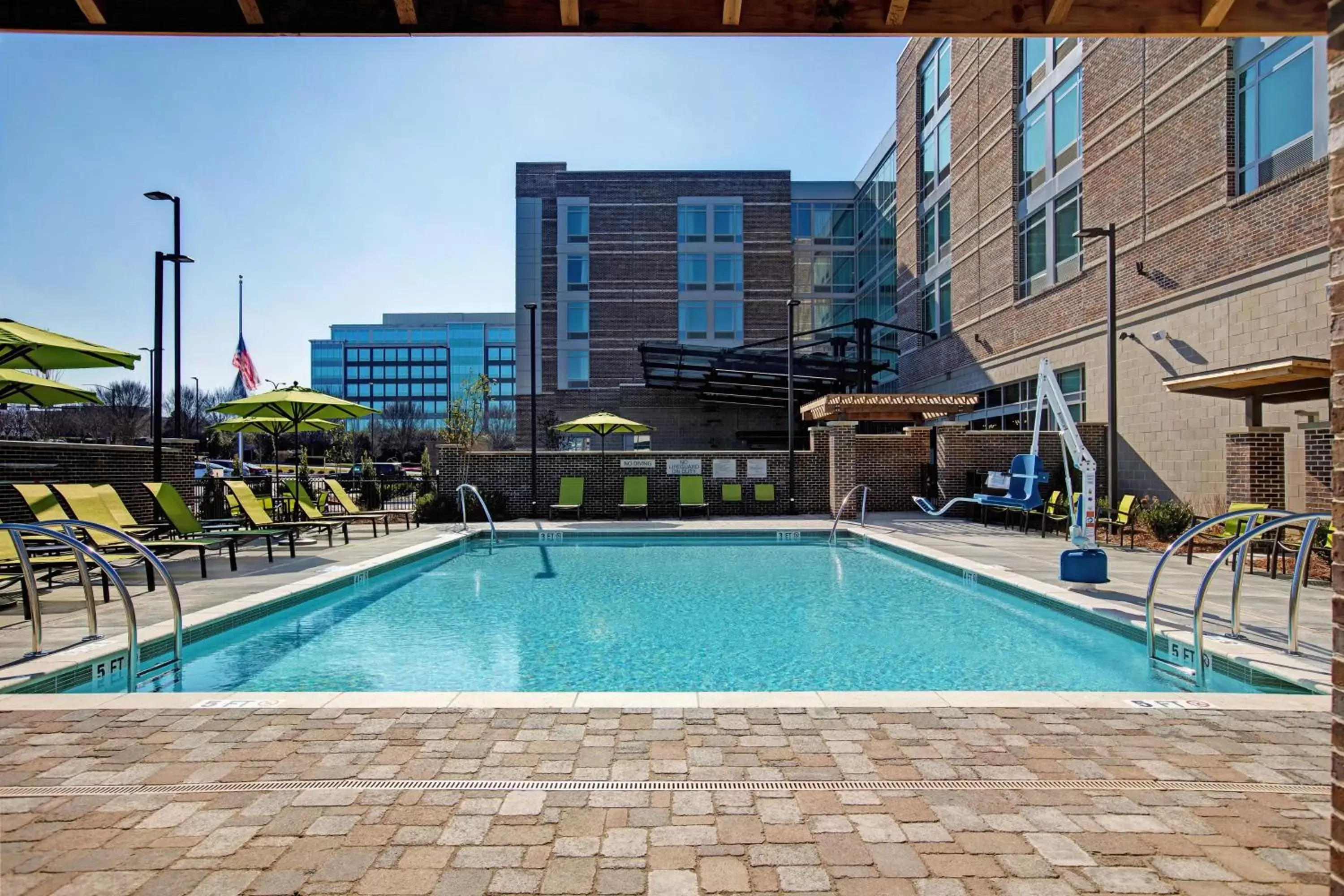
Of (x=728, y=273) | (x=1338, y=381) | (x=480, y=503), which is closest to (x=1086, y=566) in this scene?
(x=1338, y=381)

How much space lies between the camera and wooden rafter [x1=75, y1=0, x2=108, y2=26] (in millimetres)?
3143

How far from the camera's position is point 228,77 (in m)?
10.6

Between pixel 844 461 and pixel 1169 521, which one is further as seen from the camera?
pixel 844 461

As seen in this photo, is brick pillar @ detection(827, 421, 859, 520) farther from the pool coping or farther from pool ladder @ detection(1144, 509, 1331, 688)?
the pool coping

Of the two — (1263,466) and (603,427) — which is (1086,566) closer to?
(1263,466)

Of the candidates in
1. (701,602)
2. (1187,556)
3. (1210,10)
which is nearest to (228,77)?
(701,602)

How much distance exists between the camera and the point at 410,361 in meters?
105

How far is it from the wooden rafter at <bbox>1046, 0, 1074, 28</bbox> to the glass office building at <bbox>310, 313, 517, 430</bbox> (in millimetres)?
103549

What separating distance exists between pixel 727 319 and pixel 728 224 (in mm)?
4695

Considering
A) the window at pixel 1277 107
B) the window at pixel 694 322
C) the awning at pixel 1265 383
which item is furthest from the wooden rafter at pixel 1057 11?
the window at pixel 694 322

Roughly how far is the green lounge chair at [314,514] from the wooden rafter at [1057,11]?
12036 millimetres

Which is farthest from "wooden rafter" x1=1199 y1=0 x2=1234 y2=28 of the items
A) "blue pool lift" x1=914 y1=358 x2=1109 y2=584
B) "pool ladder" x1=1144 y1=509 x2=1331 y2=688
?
"blue pool lift" x1=914 y1=358 x2=1109 y2=584

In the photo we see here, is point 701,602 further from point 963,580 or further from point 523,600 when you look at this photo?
point 963,580

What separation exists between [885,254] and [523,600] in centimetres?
2708
